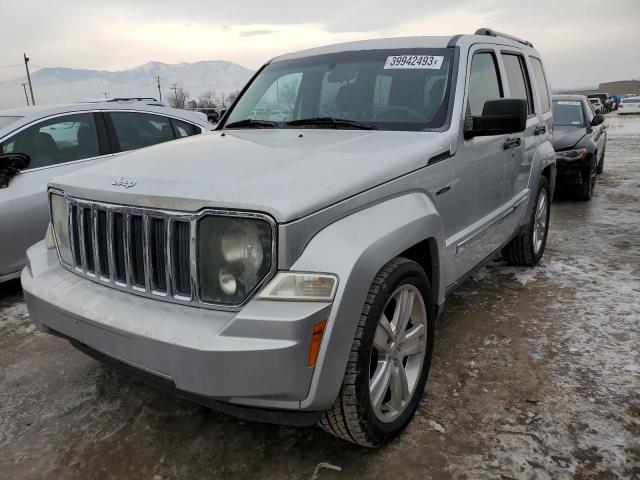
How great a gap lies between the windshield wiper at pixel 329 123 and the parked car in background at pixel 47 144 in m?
2.38

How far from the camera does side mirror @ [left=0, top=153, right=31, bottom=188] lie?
4047 mm

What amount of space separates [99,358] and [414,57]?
8.01 feet

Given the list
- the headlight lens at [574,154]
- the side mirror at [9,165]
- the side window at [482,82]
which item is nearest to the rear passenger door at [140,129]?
the side mirror at [9,165]

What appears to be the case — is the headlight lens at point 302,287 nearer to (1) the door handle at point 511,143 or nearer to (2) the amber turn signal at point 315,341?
(2) the amber turn signal at point 315,341

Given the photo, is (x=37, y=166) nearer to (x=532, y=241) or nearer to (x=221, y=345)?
(x=221, y=345)

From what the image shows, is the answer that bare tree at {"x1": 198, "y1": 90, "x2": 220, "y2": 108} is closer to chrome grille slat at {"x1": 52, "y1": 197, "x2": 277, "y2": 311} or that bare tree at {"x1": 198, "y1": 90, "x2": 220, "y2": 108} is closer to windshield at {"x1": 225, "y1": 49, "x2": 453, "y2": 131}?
windshield at {"x1": 225, "y1": 49, "x2": 453, "y2": 131}

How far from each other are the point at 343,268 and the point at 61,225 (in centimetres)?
160

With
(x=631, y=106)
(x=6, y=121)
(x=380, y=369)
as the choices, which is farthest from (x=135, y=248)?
(x=631, y=106)

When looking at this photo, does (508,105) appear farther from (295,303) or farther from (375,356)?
(295,303)

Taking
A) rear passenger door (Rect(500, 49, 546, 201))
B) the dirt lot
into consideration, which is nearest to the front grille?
the dirt lot

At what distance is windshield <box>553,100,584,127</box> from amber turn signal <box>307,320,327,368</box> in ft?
27.1

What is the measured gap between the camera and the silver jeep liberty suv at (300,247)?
180cm

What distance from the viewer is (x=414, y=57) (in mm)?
3152

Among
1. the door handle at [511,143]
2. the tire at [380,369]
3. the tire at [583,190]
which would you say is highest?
the door handle at [511,143]
